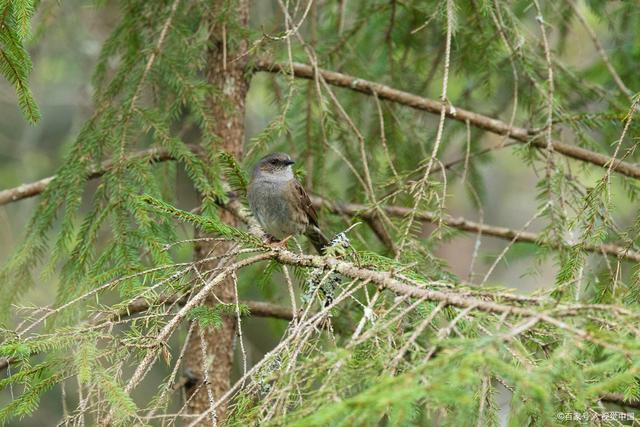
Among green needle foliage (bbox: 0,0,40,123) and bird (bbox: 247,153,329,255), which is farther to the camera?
bird (bbox: 247,153,329,255)

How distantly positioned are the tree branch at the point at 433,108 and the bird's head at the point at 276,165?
0.54 metres

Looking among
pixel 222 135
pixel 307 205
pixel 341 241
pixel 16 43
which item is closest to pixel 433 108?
pixel 307 205

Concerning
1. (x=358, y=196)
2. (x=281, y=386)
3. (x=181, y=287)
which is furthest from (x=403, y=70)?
(x=281, y=386)

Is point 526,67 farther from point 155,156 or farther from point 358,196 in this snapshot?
point 155,156

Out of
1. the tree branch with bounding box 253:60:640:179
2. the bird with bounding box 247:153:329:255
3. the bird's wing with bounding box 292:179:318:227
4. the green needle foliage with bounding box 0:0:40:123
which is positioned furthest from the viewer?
the bird with bounding box 247:153:329:255

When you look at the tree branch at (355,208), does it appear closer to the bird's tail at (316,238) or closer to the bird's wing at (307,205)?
the bird's wing at (307,205)

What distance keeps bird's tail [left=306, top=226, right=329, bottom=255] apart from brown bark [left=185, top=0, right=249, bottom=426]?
492 millimetres

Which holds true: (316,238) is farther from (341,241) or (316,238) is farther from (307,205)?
(341,241)

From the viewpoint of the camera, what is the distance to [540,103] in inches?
162

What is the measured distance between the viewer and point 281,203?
4652mm

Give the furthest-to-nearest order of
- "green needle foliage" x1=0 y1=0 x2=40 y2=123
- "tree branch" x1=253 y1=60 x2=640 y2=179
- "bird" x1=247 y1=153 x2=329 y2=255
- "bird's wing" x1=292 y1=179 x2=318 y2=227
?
"bird" x1=247 y1=153 x2=329 y2=255 → "bird's wing" x1=292 y1=179 x2=318 y2=227 → "tree branch" x1=253 y1=60 x2=640 y2=179 → "green needle foliage" x1=0 y1=0 x2=40 y2=123

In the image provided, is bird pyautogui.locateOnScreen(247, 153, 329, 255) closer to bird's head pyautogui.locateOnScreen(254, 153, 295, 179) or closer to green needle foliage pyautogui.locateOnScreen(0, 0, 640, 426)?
bird's head pyautogui.locateOnScreen(254, 153, 295, 179)

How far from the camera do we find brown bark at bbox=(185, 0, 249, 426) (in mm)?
4059

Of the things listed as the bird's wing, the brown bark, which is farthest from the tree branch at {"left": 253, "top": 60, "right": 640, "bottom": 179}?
the bird's wing
